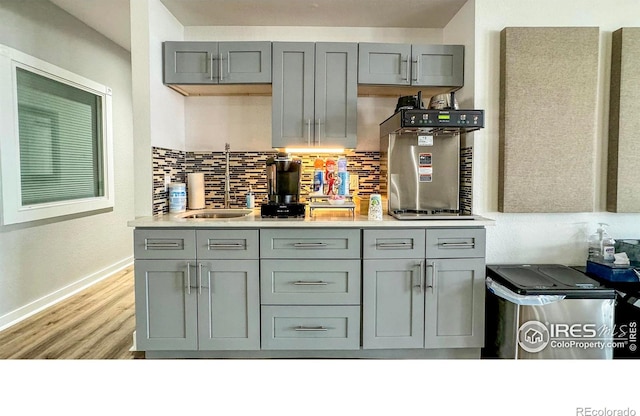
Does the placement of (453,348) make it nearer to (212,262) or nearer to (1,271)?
(212,262)

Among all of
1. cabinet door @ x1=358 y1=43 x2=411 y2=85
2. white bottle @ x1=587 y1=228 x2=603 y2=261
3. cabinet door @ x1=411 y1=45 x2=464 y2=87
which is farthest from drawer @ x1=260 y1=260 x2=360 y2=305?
white bottle @ x1=587 y1=228 x2=603 y2=261

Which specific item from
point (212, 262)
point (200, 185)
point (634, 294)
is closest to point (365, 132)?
point (200, 185)

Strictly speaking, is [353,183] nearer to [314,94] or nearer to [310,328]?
[314,94]

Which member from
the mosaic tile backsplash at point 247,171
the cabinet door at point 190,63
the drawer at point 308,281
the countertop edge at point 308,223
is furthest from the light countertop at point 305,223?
the cabinet door at point 190,63

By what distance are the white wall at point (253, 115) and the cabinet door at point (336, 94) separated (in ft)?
1.28

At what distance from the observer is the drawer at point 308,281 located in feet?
7.82

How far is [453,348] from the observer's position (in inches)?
98.3

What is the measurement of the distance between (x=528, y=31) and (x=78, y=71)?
4.07 metres

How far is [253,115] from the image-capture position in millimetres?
3141

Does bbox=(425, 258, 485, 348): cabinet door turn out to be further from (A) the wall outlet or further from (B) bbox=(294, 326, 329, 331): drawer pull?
(A) the wall outlet

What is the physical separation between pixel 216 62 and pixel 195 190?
3.26 feet

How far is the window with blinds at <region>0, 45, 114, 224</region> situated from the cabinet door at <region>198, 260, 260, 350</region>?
1.90 metres

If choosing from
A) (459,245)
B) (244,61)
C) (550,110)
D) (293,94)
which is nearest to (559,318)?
(459,245)

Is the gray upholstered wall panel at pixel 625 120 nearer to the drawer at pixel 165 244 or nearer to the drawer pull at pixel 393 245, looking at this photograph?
the drawer pull at pixel 393 245
